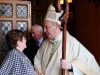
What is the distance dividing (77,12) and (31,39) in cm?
132

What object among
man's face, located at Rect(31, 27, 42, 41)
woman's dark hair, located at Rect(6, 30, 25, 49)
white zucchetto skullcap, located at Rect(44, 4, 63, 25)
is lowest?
man's face, located at Rect(31, 27, 42, 41)

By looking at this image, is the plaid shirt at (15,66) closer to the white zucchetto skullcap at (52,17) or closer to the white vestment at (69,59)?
the white vestment at (69,59)

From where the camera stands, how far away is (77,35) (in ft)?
16.5

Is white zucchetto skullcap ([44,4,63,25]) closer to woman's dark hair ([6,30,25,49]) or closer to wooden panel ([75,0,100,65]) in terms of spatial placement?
woman's dark hair ([6,30,25,49])

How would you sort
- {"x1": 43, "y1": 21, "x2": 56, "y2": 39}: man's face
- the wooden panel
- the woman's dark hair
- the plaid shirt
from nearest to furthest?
the plaid shirt
the woman's dark hair
{"x1": 43, "y1": 21, "x2": 56, "y2": 39}: man's face
the wooden panel

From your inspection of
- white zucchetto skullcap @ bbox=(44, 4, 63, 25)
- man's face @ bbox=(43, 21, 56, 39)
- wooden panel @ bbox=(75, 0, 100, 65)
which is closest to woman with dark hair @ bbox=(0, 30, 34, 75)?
man's face @ bbox=(43, 21, 56, 39)

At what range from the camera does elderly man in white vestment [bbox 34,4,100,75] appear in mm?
2883

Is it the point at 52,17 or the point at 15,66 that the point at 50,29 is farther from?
the point at 15,66

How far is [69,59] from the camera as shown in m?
2.96

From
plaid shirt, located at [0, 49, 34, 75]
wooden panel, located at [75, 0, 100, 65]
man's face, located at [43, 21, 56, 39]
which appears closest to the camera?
plaid shirt, located at [0, 49, 34, 75]

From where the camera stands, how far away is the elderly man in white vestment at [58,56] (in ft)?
9.46

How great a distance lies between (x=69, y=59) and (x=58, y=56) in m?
0.15

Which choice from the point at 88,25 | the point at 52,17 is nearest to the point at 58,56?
the point at 52,17

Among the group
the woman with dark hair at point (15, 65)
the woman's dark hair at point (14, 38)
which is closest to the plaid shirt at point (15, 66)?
the woman with dark hair at point (15, 65)
